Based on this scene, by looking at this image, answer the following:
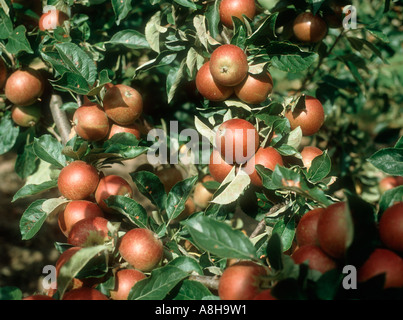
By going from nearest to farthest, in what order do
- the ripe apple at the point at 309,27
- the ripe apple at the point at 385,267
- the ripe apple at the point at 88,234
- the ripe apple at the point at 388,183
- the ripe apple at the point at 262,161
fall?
the ripe apple at the point at 385,267 < the ripe apple at the point at 88,234 < the ripe apple at the point at 262,161 < the ripe apple at the point at 309,27 < the ripe apple at the point at 388,183

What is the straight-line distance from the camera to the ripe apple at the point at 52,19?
1.66 metres

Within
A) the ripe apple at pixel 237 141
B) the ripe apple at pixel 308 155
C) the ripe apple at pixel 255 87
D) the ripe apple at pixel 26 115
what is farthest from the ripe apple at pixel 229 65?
the ripe apple at pixel 26 115

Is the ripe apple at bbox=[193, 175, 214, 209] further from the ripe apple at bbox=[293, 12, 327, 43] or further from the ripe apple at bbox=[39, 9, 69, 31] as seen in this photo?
the ripe apple at bbox=[39, 9, 69, 31]

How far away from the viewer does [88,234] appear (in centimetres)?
119

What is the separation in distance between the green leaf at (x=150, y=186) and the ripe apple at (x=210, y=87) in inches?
15.5

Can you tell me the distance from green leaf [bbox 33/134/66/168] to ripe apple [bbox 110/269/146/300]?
1.85 ft

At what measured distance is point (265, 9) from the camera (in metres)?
1.61

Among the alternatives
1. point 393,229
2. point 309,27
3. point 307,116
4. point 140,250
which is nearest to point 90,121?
point 140,250

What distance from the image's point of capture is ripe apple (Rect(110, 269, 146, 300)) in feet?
3.55

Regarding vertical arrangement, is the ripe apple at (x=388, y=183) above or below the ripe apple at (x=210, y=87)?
below

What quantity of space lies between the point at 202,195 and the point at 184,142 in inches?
11.8

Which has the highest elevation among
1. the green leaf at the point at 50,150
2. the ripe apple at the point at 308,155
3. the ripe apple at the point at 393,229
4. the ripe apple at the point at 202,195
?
the ripe apple at the point at 393,229

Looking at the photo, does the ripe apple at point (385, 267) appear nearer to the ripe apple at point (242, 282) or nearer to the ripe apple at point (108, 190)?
the ripe apple at point (242, 282)

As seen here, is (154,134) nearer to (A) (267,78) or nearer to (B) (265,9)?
(A) (267,78)
